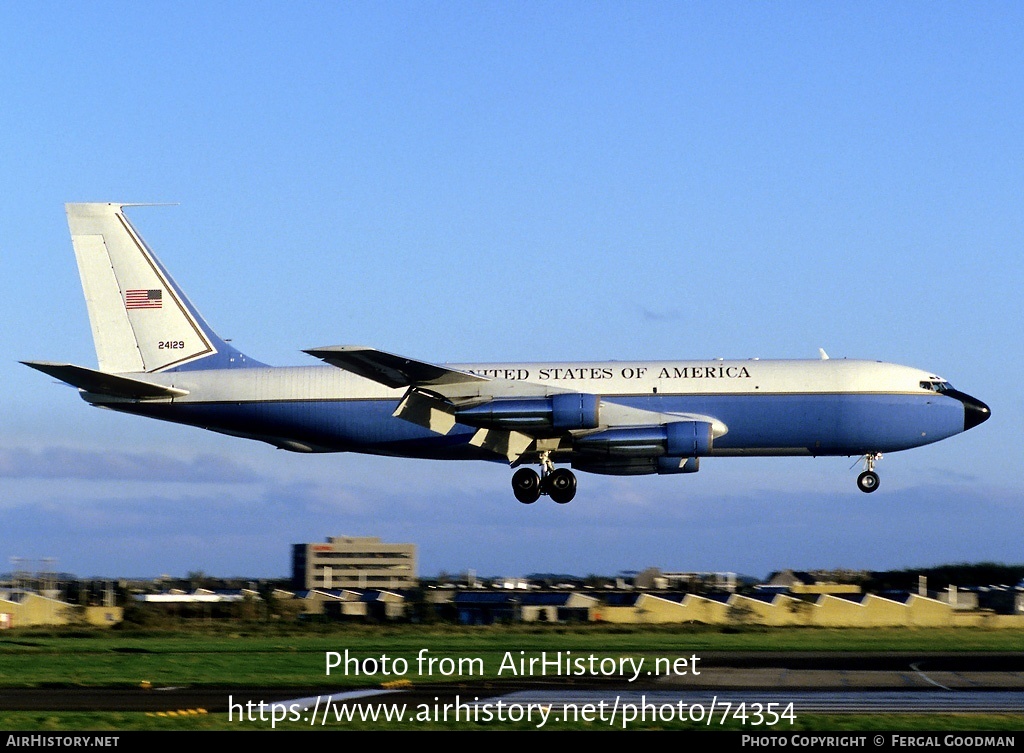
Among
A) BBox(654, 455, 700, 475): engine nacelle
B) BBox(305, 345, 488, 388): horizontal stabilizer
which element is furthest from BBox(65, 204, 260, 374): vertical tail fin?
BBox(654, 455, 700, 475): engine nacelle

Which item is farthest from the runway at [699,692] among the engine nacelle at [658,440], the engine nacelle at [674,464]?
the engine nacelle at [674,464]

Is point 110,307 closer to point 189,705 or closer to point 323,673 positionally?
point 323,673

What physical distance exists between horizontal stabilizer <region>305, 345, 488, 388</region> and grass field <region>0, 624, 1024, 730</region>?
348 inches

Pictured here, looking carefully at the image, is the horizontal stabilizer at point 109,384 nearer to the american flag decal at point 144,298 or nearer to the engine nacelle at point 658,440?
the american flag decal at point 144,298

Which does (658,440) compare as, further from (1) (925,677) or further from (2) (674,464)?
(1) (925,677)

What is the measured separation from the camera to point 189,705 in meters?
27.0

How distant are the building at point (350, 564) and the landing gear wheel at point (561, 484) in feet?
145

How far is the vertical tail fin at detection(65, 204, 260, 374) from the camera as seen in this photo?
160 ft

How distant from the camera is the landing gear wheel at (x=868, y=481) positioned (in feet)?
150

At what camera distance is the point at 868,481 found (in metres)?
45.8

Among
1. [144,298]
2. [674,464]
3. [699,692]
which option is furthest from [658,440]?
[144,298]

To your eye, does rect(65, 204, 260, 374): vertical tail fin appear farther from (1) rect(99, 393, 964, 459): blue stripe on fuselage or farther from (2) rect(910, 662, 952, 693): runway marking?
(2) rect(910, 662, 952, 693): runway marking

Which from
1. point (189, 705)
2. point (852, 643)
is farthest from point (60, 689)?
point (852, 643)
